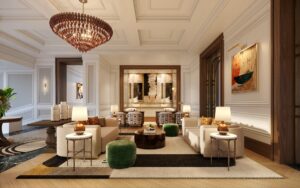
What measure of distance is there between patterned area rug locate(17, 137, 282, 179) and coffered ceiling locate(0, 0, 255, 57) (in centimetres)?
333

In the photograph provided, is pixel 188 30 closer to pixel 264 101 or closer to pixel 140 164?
pixel 264 101

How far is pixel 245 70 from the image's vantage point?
4961mm

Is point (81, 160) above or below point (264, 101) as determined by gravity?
below

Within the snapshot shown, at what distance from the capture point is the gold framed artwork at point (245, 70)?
4.60 m

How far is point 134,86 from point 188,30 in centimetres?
598

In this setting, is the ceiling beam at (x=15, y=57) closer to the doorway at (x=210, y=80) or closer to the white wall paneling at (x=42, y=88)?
the white wall paneling at (x=42, y=88)

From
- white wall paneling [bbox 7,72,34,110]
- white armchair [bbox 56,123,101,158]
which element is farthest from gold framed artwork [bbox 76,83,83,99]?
white armchair [bbox 56,123,101,158]

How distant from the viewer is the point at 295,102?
383 centimetres

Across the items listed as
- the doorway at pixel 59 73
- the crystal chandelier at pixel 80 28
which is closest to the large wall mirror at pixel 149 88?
the doorway at pixel 59 73

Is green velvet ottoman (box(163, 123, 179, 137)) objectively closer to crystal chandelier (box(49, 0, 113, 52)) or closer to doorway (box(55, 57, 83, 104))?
crystal chandelier (box(49, 0, 113, 52))

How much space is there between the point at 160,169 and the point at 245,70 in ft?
10.3

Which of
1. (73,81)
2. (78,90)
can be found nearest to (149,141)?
(73,81)

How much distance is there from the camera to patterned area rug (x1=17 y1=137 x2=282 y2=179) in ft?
10.6

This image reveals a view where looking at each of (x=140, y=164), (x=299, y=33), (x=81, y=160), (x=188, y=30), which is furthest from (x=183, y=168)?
(x=188, y=30)
